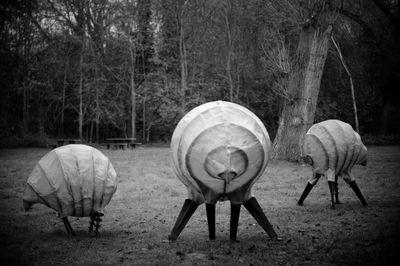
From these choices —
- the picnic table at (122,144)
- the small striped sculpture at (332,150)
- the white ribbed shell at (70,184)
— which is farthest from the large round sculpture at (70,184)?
the picnic table at (122,144)

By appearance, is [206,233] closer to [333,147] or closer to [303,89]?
[333,147]

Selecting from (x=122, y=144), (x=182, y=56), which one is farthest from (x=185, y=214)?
(x=182, y=56)

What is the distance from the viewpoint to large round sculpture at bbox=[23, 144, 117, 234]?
7.85m

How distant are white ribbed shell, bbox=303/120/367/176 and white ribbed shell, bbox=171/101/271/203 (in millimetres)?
3886

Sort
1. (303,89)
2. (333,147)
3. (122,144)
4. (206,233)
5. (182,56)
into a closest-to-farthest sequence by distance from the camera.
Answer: (206,233) → (333,147) → (303,89) → (122,144) → (182,56)

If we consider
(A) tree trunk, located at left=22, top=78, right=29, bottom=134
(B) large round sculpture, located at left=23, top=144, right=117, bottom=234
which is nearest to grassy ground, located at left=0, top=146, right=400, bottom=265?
(B) large round sculpture, located at left=23, top=144, right=117, bottom=234

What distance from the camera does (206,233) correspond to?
8.77 m

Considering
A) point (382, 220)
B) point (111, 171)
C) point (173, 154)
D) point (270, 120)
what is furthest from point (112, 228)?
point (270, 120)

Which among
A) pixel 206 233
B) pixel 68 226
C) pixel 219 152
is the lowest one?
pixel 206 233

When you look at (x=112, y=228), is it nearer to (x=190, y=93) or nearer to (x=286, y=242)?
(x=286, y=242)

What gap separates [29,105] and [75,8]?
30.1 feet

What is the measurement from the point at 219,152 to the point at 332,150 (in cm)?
490

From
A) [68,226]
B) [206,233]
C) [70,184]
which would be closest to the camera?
[70,184]

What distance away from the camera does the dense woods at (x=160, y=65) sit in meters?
36.0
